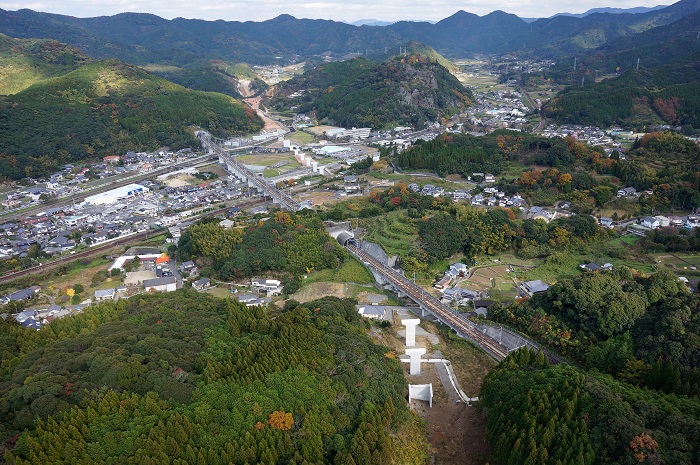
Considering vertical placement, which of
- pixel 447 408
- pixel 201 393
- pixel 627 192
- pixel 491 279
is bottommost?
pixel 491 279

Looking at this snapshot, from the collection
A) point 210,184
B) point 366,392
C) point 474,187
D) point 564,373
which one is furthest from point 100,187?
point 564,373

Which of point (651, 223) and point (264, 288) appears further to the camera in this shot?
point (651, 223)

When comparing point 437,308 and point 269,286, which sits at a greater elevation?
point 437,308

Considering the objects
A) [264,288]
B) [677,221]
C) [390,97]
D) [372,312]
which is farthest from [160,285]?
[390,97]

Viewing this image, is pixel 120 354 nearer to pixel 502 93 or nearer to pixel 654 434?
pixel 654 434

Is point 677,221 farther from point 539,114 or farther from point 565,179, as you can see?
point 539,114

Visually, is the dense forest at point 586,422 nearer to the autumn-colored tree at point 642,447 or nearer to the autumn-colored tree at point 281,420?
the autumn-colored tree at point 642,447
